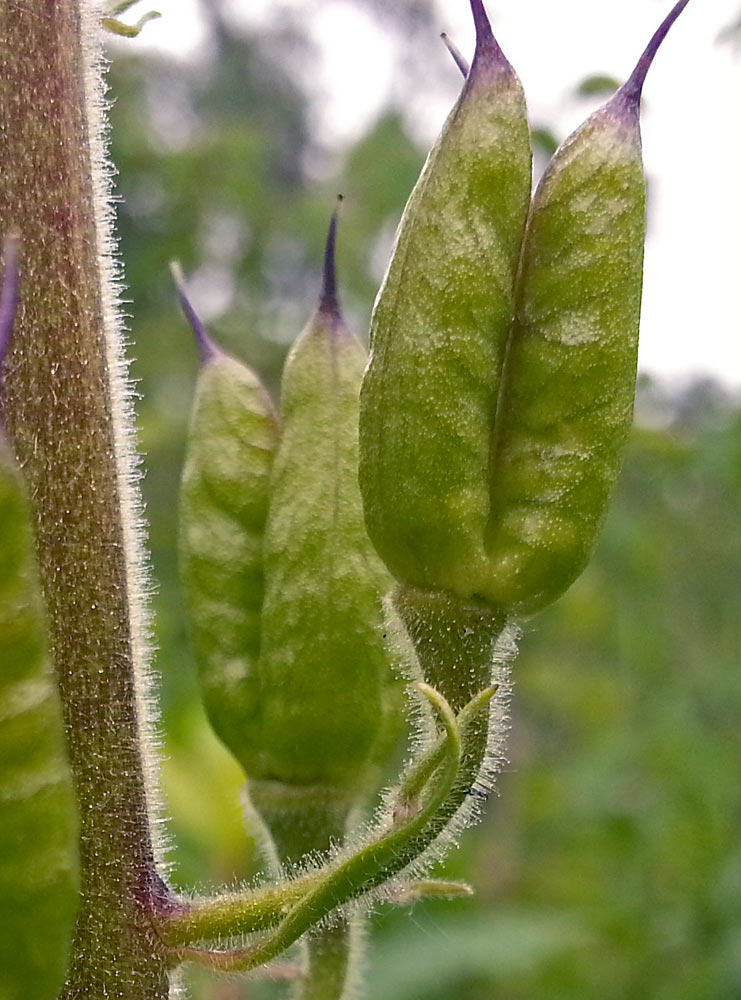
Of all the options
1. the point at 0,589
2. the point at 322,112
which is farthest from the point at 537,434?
the point at 322,112

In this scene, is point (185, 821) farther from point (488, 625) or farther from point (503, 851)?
point (503, 851)

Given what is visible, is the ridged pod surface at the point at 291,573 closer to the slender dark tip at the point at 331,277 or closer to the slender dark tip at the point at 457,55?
the slender dark tip at the point at 331,277

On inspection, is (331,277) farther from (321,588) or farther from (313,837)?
(313,837)

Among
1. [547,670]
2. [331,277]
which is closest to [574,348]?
[331,277]

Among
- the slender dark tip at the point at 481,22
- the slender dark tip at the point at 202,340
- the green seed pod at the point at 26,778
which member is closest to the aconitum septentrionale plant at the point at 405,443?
the slender dark tip at the point at 481,22

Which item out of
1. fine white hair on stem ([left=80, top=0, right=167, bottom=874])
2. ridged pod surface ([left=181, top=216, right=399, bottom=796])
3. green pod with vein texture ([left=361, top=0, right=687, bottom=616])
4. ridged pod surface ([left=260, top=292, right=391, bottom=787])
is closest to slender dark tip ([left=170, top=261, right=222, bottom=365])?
ridged pod surface ([left=181, top=216, right=399, bottom=796])

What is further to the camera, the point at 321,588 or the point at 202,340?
the point at 202,340
